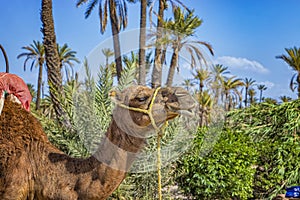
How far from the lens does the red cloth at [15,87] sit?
15.7 ft

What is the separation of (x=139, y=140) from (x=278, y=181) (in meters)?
8.14

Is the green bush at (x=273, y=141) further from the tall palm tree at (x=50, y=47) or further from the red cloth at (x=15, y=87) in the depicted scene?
the red cloth at (x=15, y=87)

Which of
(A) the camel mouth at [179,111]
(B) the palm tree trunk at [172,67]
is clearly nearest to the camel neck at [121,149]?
(A) the camel mouth at [179,111]

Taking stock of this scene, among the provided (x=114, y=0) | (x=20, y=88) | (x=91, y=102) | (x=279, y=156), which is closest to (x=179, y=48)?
(x=20, y=88)

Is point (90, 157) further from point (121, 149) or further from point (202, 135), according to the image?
point (202, 135)

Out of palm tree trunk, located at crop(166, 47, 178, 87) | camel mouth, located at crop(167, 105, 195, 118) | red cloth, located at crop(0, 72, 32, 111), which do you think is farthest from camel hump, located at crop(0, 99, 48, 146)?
camel mouth, located at crop(167, 105, 195, 118)

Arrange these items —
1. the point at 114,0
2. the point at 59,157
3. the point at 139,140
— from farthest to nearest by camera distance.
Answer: the point at 114,0, the point at 59,157, the point at 139,140

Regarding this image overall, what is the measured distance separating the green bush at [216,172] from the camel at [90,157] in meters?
5.47

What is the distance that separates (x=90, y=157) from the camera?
12.3 ft

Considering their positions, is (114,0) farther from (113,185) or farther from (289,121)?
(113,185)

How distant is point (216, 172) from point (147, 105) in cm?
619

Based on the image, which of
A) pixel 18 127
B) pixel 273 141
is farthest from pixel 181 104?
pixel 273 141

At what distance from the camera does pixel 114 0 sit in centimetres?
2006

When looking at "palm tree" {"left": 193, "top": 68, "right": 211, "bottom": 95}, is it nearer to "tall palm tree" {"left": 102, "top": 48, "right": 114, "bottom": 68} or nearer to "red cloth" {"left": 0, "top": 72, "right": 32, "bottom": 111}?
"tall palm tree" {"left": 102, "top": 48, "right": 114, "bottom": 68}
